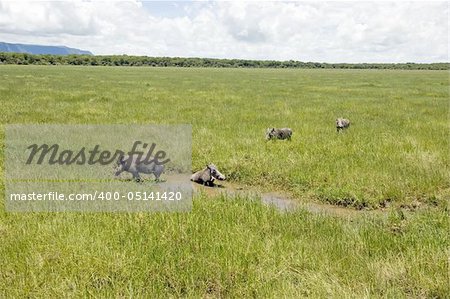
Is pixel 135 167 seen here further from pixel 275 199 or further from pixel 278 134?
pixel 278 134

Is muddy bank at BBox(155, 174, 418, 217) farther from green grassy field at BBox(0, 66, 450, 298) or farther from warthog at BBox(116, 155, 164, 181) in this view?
warthog at BBox(116, 155, 164, 181)

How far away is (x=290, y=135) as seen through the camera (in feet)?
43.0

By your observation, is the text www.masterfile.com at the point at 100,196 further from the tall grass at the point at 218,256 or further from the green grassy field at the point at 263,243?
the tall grass at the point at 218,256

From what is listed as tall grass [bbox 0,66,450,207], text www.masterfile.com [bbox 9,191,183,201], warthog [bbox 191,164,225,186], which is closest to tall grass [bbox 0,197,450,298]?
text www.masterfile.com [bbox 9,191,183,201]

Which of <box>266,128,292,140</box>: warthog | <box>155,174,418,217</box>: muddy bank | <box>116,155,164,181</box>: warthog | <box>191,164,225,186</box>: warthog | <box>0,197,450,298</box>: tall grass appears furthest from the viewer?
<box>266,128,292,140</box>: warthog

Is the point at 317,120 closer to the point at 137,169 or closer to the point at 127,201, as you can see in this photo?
the point at 137,169

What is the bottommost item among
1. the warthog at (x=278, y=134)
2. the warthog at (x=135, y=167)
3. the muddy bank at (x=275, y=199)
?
the muddy bank at (x=275, y=199)

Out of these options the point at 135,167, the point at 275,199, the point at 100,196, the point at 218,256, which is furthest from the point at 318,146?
the point at 218,256

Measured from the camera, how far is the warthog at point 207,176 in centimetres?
909

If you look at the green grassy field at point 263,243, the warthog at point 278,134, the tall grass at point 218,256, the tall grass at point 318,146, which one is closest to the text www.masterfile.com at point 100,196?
the green grassy field at point 263,243

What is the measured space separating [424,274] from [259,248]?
2.07 metres

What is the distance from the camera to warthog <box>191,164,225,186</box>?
29.8ft

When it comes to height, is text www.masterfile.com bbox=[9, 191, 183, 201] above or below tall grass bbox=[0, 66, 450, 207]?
below

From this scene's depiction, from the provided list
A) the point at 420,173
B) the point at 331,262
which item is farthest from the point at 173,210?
the point at 420,173
